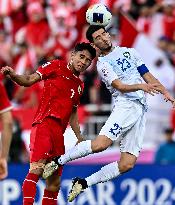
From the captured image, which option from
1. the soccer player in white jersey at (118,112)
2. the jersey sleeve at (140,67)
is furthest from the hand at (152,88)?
the jersey sleeve at (140,67)

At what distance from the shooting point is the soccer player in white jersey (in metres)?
14.5

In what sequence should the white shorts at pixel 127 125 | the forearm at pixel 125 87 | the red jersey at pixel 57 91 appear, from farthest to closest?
1. the white shorts at pixel 127 125
2. the red jersey at pixel 57 91
3. the forearm at pixel 125 87

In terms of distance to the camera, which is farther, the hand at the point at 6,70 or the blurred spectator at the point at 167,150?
the blurred spectator at the point at 167,150

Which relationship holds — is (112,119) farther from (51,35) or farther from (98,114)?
(51,35)

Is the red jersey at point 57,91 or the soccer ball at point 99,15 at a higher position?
the soccer ball at point 99,15

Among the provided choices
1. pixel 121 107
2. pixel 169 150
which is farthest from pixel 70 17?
pixel 121 107

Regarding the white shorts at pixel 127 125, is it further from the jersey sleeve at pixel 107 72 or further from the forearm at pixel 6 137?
the forearm at pixel 6 137

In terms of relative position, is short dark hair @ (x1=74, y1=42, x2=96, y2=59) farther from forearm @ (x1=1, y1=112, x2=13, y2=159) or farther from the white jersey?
forearm @ (x1=1, y1=112, x2=13, y2=159)

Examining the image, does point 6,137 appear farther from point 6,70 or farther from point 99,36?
point 99,36

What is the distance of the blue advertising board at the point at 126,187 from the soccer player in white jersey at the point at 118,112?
363 centimetres

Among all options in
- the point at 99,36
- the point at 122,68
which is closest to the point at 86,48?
the point at 99,36

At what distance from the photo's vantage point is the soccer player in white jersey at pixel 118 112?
47.6 ft

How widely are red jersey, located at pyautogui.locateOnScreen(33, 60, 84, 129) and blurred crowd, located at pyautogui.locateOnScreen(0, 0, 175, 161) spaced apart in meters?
6.37

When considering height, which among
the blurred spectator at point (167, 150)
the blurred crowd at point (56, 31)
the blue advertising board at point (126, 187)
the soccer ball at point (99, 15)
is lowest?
the blue advertising board at point (126, 187)
